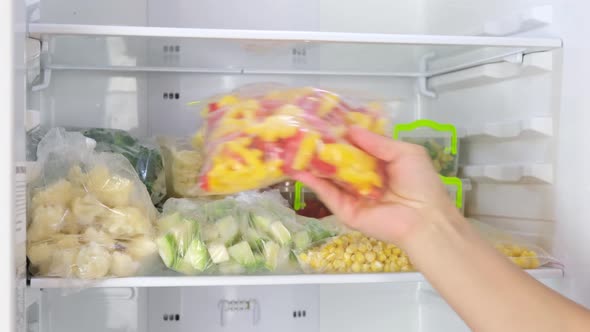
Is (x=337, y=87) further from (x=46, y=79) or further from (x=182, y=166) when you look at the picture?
(x=46, y=79)

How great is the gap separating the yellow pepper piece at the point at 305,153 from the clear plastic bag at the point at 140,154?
0.45 meters

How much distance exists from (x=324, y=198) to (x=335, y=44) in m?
0.37

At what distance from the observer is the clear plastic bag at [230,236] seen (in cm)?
116

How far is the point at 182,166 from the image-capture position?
138 centimetres

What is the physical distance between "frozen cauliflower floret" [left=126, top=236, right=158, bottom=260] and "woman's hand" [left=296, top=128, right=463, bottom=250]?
0.97 feet

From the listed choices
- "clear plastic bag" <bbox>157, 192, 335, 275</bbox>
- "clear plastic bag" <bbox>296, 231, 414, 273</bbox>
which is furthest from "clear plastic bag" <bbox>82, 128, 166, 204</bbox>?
"clear plastic bag" <bbox>296, 231, 414, 273</bbox>

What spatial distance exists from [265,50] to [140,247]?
1.49ft

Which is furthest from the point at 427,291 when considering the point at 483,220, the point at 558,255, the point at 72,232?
the point at 72,232

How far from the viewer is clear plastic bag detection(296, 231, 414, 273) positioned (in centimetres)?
121

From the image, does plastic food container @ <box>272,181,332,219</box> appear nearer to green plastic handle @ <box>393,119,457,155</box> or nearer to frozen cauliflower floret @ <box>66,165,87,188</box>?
green plastic handle @ <box>393,119,457,155</box>

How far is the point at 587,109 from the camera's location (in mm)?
1219

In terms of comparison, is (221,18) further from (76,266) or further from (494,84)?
(76,266)

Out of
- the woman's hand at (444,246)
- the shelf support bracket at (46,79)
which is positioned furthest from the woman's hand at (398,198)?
the shelf support bracket at (46,79)

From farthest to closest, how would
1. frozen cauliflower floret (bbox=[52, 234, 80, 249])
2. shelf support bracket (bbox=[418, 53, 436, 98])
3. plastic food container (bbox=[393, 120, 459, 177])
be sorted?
shelf support bracket (bbox=[418, 53, 436, 98])
plastic food container (bbox=[393, 120, 459, 177])
frozen cauliflower floret (bbox=[52, 234, 80, 249])
